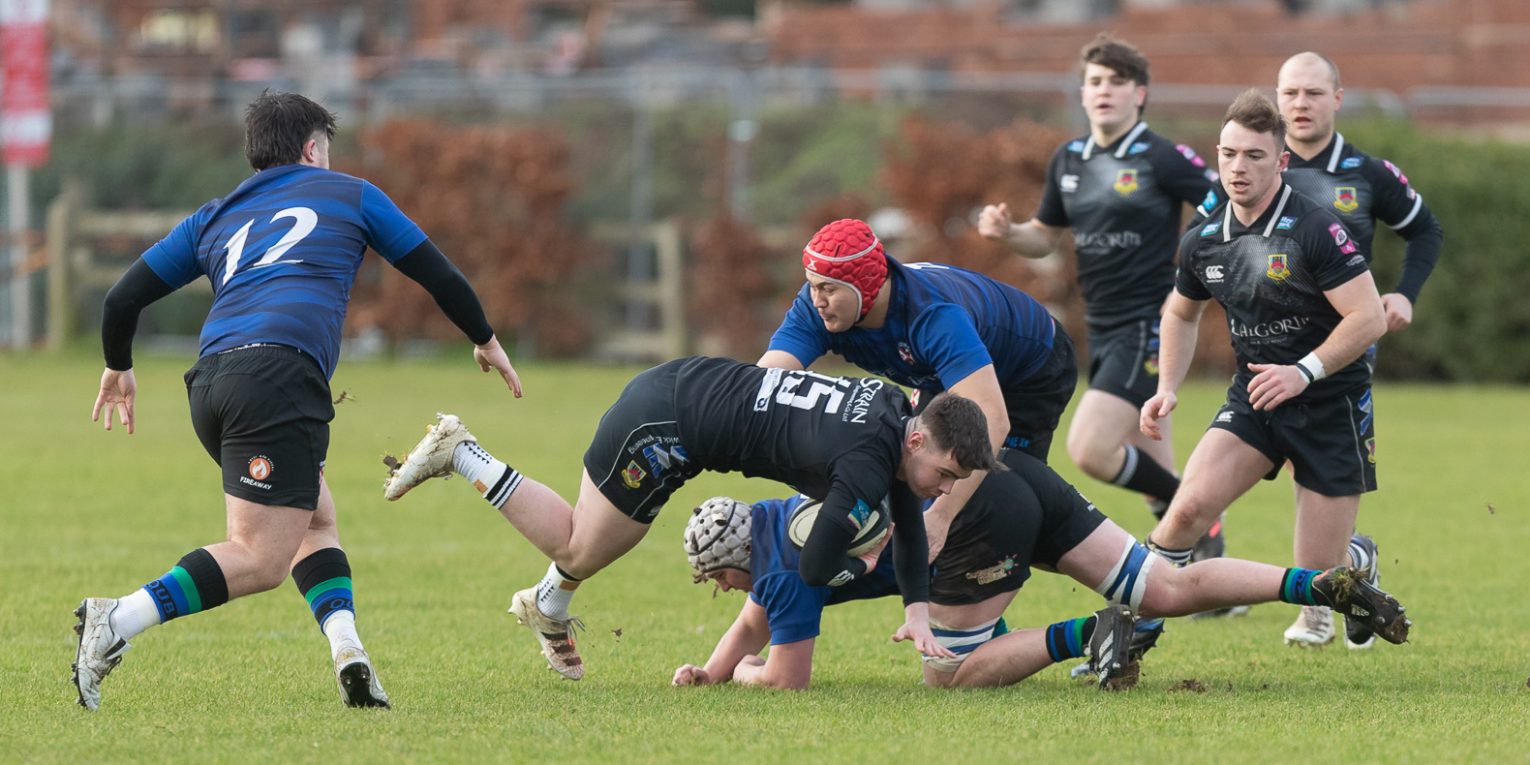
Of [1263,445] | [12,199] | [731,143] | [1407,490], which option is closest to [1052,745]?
[1263,445]

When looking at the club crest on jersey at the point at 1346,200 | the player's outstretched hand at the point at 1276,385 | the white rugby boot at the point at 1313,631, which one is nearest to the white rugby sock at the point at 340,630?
the player's outstretched hand at the point at 1276,385

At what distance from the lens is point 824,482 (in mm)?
6141

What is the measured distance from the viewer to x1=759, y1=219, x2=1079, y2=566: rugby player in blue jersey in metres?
6.36

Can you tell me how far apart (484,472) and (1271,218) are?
299cm

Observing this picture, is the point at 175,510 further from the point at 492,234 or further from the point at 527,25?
the point at 527,25

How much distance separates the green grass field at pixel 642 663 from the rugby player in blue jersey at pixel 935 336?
1010 mm

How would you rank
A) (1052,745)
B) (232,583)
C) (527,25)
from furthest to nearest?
(527,25) < (232,583) < (1052,745)

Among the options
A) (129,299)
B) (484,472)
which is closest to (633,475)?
(484,472)

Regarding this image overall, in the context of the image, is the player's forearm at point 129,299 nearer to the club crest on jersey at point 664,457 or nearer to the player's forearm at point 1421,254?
the club crest on jersey at point 664,457

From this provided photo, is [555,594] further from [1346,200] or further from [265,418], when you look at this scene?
[1346,200]

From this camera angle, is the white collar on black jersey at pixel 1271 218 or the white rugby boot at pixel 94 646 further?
the white collar on black jersey at pixel 1271 218

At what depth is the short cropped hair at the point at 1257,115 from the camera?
6.72m

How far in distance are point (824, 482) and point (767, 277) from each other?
17.5m

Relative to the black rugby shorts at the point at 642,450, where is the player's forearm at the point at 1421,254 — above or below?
above
